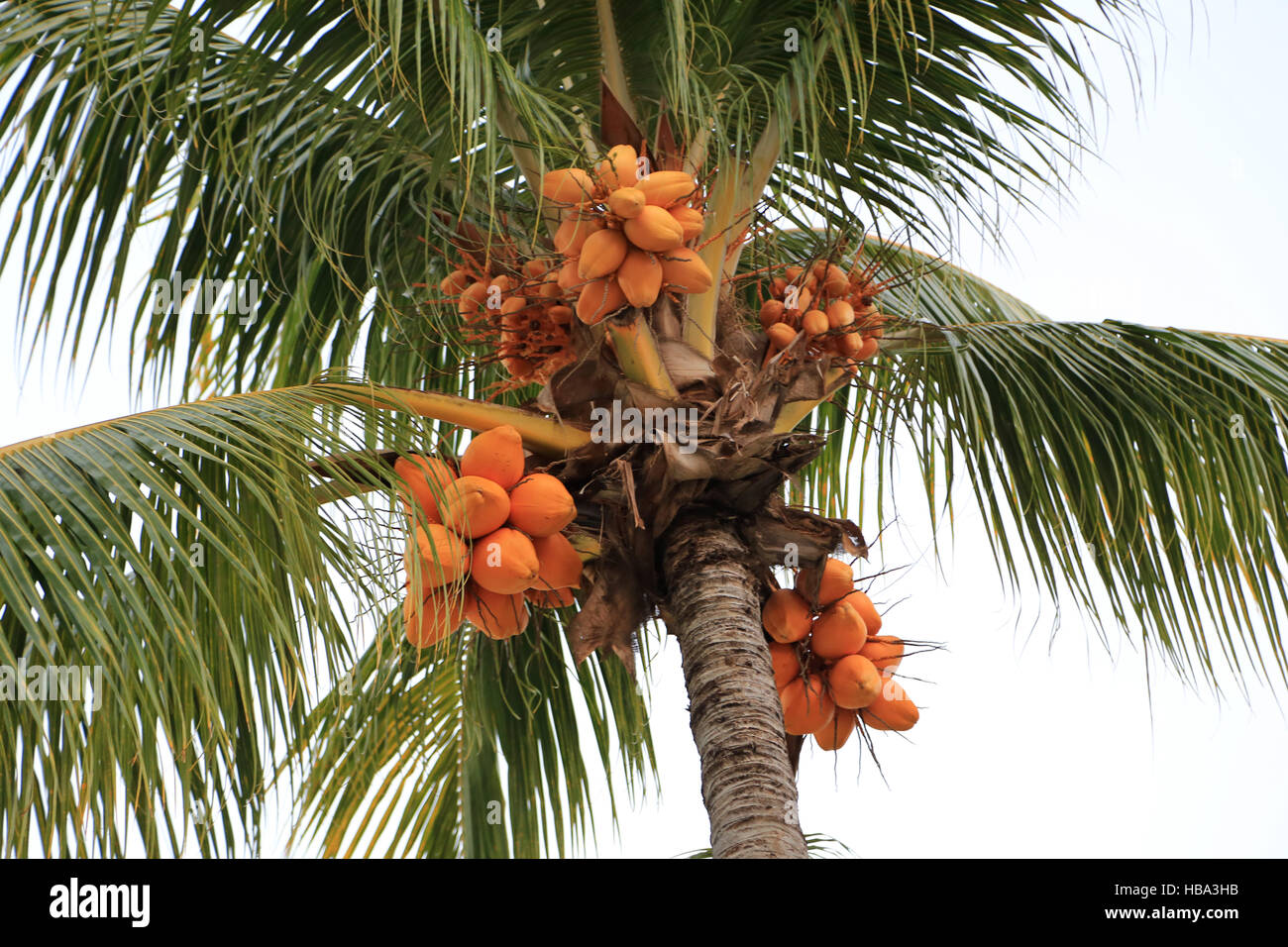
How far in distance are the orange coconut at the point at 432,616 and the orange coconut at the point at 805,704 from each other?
2.88 feet

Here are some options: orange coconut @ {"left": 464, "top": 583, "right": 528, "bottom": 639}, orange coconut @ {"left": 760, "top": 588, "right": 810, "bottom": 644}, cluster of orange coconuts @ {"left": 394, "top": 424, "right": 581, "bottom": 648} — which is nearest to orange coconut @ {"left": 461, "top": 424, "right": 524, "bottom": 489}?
cluster of orange coconuts @ {"left": 394, "top": 424, "right": 581, "bottom": 648}

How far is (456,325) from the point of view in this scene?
3854mm

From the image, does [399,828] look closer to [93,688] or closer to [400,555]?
[400,555]

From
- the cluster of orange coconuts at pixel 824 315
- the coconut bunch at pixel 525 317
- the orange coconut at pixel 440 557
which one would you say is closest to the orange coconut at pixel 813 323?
the cluster of orange coconuts at pixel 824 315

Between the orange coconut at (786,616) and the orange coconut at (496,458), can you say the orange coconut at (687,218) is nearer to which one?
the orange coconut at (496,458)

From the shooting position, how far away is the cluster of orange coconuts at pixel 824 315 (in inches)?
130

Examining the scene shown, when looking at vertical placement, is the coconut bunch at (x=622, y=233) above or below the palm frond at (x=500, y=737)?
above

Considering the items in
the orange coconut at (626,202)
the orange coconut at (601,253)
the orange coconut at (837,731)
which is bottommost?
the orange coconut at (837,731)

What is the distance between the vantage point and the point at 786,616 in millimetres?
3203

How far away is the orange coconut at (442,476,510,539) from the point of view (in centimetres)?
277

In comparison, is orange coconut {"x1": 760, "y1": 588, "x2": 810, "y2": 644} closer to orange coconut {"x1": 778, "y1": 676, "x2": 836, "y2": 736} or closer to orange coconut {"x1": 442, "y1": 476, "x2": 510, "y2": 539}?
orange coconut {"x1": 778, "y1": 676, "x2": 836, "y2": 736}

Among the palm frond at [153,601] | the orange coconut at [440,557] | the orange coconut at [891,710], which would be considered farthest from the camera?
the orange coconut at [891,710]

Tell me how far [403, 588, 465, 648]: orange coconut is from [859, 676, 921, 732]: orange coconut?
1.09m

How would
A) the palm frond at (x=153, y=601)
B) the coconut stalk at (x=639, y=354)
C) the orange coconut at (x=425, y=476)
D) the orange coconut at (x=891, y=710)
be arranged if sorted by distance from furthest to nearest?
1. the orange coconut at (x=891, y=710)
2. the coconut stalk at (x=639, y=354)
3. the orange coconut at (x=425, y=476)
4. the palm frond at (x=153, y=601)
